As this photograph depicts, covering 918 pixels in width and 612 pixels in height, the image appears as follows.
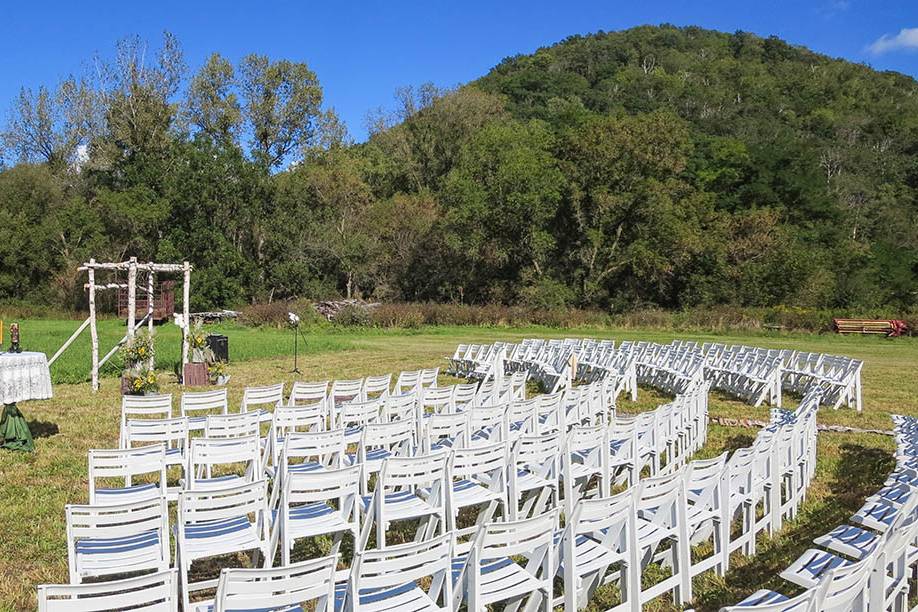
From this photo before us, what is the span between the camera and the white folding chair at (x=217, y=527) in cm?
436

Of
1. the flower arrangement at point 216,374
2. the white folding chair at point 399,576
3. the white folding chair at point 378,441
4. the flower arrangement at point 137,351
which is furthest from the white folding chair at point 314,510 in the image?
the flower arrangement at point 216,374

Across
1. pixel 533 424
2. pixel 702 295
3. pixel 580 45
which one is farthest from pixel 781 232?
pixel 580 45

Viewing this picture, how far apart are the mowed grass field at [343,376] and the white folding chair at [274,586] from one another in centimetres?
224

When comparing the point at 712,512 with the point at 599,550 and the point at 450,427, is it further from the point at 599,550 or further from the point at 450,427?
the point at 450,427

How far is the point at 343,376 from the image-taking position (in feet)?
56.7

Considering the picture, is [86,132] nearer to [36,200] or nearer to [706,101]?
[36,200]

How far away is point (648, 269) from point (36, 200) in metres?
39.5

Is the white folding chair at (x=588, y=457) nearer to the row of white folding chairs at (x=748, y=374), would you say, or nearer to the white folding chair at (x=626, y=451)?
the white folding chair at (x=626, y=451)

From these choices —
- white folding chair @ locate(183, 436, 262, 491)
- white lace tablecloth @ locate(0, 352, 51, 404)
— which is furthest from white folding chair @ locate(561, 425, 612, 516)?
white lace tablecloth @ locate(0, 352, 51, 404)

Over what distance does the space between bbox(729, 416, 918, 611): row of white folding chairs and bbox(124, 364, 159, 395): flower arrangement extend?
38.1 feet

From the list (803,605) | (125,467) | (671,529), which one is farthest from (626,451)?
(125,467)

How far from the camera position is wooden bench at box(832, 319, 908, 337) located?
93.0 ft

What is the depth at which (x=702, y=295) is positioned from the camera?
38812mm

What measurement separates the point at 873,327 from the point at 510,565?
29494mm
